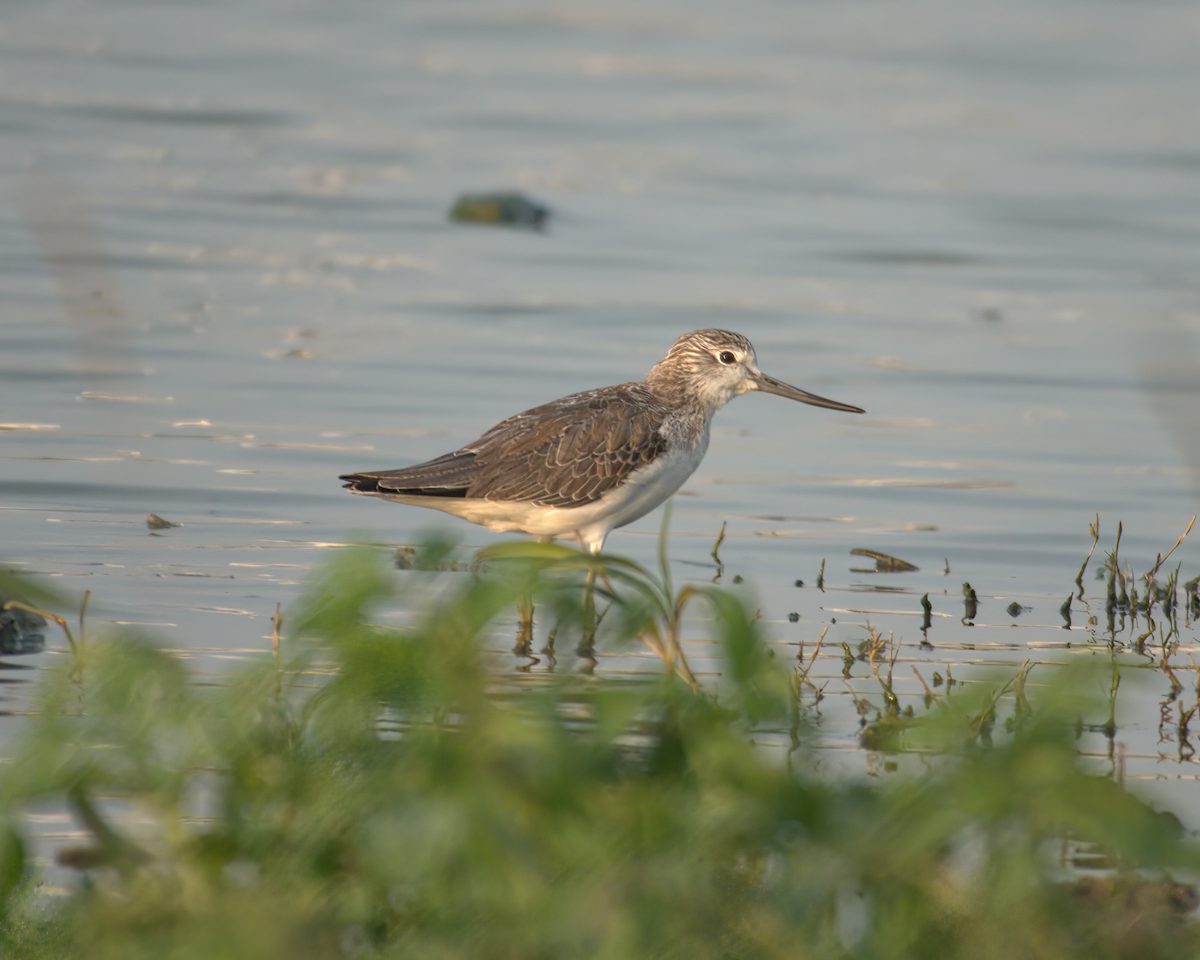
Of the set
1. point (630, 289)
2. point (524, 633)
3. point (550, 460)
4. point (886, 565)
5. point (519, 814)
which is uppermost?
point (630, 289)

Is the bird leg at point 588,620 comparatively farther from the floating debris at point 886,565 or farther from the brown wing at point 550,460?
the floating debris at point 886,565

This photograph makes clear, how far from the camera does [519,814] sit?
253cm

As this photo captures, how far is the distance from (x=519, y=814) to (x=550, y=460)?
4.45m

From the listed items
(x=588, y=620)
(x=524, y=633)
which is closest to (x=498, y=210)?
(x=524, y=633)

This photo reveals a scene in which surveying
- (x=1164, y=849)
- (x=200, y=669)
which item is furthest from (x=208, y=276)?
(x=1164, y=849)

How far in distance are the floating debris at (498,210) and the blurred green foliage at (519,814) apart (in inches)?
470

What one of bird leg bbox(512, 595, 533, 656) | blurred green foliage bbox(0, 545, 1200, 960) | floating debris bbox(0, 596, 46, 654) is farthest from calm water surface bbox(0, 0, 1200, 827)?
blurred green foliage bbox(0, 545, 1200, 960)

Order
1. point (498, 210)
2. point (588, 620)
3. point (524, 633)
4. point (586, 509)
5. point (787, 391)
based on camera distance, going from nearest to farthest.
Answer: point (588, 620) → point (524, 633) → point (586, 509) → point (787, 391) → point (498, 210)

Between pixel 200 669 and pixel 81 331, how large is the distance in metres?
3.33

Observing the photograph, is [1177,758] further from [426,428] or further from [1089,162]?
→ [1089,162]

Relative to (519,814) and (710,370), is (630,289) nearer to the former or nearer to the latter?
(710,370)

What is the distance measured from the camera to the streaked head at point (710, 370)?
7.66m

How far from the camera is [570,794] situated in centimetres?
249

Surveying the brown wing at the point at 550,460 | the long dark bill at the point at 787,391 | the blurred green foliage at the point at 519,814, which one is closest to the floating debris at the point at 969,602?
the long dark bill at the point at 787,391
